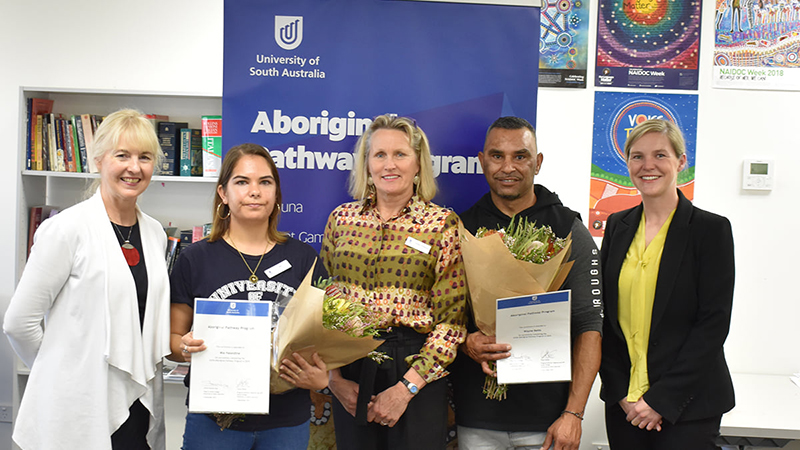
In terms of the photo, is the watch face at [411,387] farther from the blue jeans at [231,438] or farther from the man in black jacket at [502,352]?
the blue jeans at [231,438]

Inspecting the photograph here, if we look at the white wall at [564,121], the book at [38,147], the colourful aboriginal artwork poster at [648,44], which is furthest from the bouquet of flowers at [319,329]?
the colourful aboriginal artwork poster at [648,44]

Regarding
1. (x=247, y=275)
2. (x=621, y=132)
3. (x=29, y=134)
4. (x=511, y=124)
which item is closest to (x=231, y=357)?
(x=247, y=275)

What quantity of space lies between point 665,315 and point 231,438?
1.59 metres

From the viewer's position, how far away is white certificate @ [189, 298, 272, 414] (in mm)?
1708

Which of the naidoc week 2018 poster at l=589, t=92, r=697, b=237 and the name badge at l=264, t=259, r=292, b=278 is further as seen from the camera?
the naidoc week 2018 poster at l=589, t=92, r=697, b=237

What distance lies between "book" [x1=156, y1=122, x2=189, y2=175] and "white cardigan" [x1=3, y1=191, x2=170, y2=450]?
2071 millimetres

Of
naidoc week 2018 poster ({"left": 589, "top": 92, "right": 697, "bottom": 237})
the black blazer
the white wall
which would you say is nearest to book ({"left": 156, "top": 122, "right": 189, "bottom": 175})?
the white wall

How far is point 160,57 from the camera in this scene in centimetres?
409

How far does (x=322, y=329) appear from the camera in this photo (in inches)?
65.1

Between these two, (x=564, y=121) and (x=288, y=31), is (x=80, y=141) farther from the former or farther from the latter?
(x=564, y=121)

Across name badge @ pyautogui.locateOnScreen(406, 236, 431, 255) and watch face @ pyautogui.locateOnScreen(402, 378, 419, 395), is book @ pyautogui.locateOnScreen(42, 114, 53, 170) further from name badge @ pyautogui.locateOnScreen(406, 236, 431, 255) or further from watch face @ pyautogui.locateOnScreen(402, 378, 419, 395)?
watch face @ pyautogui.locateOnScreen(402, 378, 419, 395)

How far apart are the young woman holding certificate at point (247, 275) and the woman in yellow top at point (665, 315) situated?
1.15 m

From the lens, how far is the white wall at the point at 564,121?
12.6ft

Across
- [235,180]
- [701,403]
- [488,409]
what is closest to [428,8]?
[235,180]
